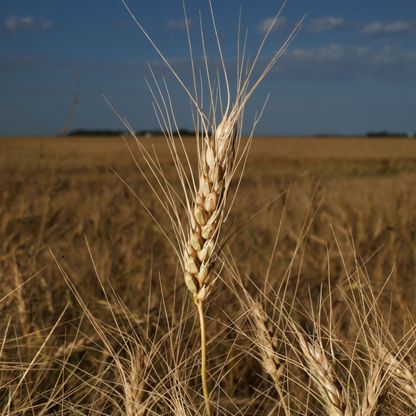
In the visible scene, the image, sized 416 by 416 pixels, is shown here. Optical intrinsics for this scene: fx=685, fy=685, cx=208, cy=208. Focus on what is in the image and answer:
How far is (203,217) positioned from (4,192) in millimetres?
3155

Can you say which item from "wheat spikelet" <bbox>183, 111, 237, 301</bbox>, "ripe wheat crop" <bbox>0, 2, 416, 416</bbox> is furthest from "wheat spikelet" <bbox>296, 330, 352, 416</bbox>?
"wheat spikelet" <bbox>183, 111, 237, 301</bbox>

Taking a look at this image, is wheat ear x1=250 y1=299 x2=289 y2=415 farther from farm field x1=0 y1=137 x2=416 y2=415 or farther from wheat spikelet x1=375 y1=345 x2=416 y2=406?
wheat spikelet x1=375 y1=345 x2=416 y2=406

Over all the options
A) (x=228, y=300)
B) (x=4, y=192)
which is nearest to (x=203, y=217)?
(x=228, y=300)

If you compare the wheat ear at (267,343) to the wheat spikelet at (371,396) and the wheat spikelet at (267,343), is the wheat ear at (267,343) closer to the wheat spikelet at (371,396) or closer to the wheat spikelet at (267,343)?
the wheat spikelet at (267,343)

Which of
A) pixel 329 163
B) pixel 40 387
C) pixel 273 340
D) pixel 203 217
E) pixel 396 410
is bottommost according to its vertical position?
pixel 329 163

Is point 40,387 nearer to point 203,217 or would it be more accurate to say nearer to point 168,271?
point 203,217

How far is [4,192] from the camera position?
3986mm

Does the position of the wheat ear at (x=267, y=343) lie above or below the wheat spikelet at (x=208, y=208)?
below

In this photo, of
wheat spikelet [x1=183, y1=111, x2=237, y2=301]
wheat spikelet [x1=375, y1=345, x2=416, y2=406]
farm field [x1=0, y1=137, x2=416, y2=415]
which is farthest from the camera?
farm field [x1=0, y1=137, x2=416, y2=415]

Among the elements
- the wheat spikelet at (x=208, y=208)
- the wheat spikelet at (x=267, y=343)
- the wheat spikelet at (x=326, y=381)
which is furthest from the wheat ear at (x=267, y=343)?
the wheat spikelet at (x=208, y=208)

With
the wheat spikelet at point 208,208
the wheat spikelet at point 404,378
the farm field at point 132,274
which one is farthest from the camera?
the farm field at point 132,274

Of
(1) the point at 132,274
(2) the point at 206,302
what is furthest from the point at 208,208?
(1) the point at 132,274

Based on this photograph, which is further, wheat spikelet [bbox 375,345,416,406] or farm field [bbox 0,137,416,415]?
farm field [bbox 0,137,416,415]

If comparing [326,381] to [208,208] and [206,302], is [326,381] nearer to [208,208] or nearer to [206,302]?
[208,208]
